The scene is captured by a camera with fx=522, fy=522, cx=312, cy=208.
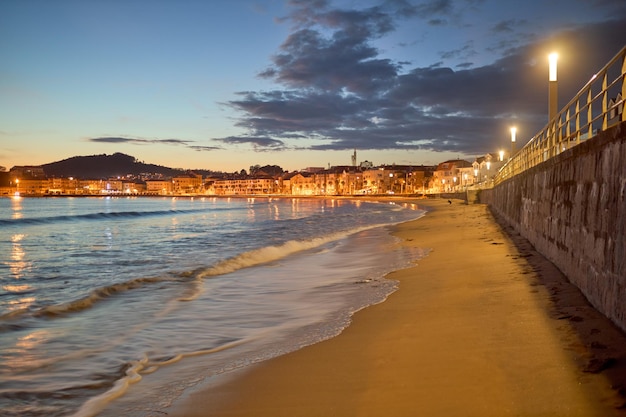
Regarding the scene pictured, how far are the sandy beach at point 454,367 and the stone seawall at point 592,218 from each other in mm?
286

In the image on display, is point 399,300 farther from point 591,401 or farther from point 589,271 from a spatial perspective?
point 591,401

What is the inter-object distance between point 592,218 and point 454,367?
2.41 metres

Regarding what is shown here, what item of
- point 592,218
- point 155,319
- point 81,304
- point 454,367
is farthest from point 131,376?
point 592,218

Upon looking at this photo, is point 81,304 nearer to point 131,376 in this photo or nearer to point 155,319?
point 155,319

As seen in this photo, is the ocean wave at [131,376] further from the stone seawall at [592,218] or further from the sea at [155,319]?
the stone seawall at [592,218]

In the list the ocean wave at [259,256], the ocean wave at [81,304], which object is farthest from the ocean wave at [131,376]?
the ocean wave at [259,256]

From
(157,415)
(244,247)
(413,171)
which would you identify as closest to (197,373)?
(157,415)

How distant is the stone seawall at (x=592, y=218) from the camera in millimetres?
4695

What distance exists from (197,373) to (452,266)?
7.36 m

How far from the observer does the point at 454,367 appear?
466cm

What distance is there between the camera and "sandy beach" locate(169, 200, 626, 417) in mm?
3803

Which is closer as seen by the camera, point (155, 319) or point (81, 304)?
point (155, 319)

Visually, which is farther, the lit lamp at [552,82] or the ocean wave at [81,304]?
the lit lamp at [552,82]

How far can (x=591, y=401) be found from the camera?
3518 mm
